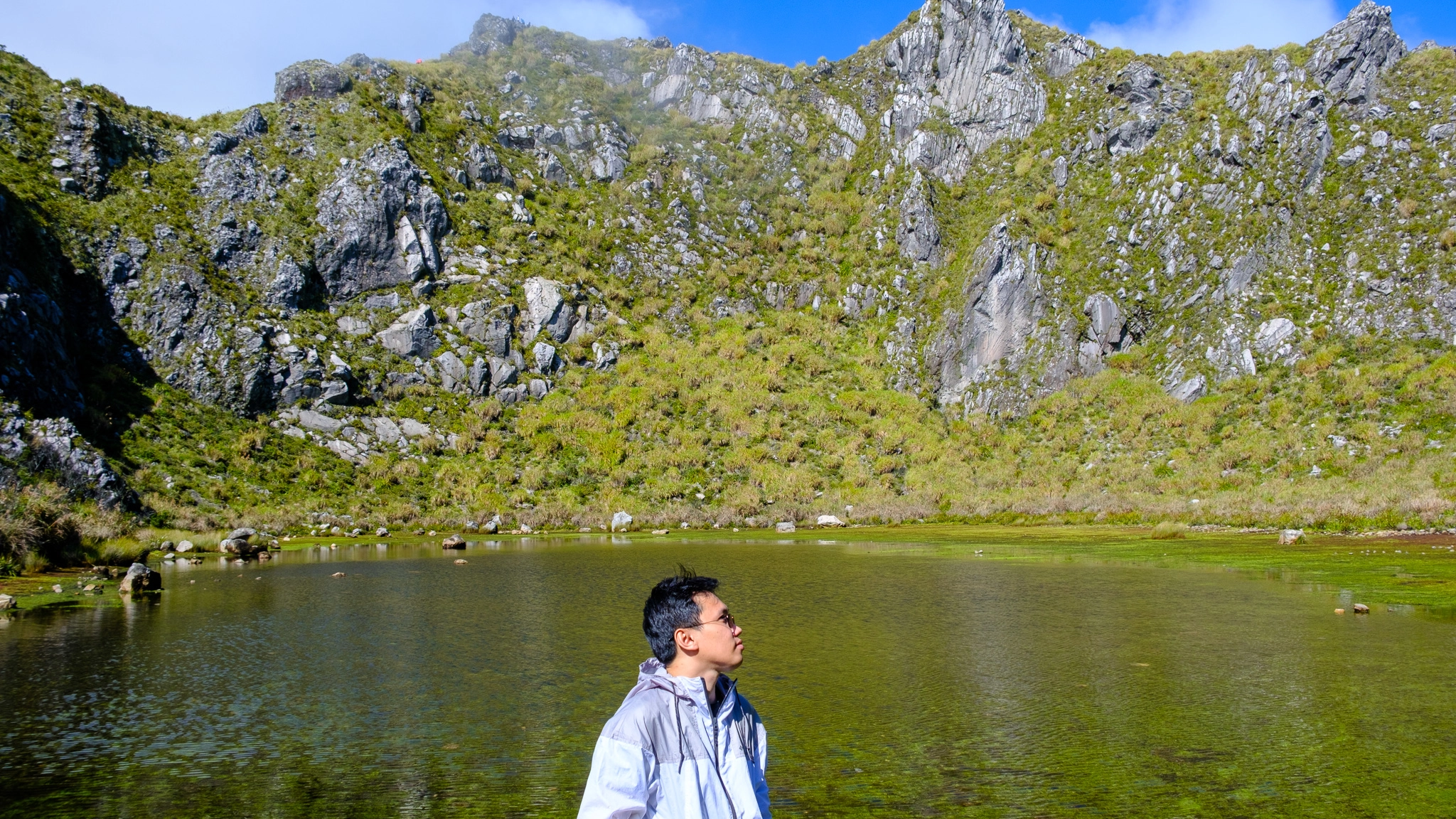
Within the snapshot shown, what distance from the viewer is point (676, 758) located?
3.65m

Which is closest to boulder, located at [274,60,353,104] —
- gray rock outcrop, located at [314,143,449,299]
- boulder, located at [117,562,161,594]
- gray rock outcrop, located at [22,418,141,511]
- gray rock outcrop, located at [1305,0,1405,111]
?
gray rock outcrop, located at [314,143,449,299]

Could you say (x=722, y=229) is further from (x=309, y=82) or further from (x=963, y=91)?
(x=309, y=82)

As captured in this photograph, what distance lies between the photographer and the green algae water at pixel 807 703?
6762 millimetres

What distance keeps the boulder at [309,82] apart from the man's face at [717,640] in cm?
7773

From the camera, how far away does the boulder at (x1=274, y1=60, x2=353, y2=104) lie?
68.2 meters

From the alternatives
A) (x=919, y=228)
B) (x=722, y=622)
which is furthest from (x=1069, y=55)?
(x=722, y=622)

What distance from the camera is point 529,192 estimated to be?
74.9 m

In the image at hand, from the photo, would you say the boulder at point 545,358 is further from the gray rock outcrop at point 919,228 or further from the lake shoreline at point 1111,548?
the gray rock outcrop at point 919,228

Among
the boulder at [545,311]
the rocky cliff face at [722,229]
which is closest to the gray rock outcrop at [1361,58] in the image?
the rocky cliff face at [722,229]

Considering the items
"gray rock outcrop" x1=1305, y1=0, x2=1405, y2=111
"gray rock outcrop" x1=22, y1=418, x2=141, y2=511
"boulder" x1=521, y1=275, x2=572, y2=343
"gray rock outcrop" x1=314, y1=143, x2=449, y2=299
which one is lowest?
"gray rock outcrop" x1=22, y1=418, x2=141, y2=511

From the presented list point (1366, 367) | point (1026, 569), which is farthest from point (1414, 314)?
point (1026, 569)

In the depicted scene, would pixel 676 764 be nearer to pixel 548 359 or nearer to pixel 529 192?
pixel 548 359

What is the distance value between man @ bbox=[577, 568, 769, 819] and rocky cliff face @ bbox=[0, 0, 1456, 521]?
38.1 m

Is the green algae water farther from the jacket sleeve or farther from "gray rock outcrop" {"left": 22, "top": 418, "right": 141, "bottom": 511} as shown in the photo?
"gray rock outcrop" {"left": 22, "top": 418, "right": 141, "bottom": 511}
